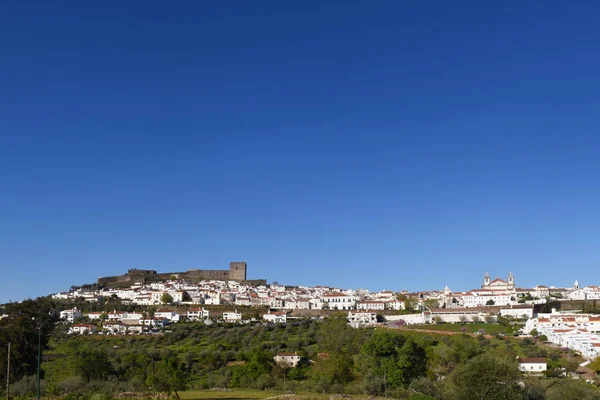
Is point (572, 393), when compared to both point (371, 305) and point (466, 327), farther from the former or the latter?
point (371, 305)

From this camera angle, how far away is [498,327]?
70250mm

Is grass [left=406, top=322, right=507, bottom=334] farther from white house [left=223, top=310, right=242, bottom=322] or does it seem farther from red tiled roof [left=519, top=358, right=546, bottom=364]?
white house [left=223, top=310, right=242, bottom=322]

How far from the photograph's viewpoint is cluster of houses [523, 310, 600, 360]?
2140 inches

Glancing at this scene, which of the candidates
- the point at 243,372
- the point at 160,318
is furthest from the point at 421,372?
the point at 160,318

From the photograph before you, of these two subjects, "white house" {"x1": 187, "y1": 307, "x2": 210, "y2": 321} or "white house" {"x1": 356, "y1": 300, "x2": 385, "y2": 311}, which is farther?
"white house" {"x1": 356, "y1": 300, "x2": 385, "y2": 311}

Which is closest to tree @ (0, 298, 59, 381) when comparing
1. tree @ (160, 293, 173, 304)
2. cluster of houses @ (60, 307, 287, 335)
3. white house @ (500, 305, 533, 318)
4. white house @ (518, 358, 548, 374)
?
white house @ (518, 358, 548, 374)

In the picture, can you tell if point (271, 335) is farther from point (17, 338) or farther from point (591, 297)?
point (591, 297)

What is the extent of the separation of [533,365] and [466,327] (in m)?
26.9

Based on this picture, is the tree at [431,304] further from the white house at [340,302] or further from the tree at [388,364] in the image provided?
the tree at [388,364]

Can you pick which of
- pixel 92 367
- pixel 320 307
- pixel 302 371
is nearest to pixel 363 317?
pixel 320 307

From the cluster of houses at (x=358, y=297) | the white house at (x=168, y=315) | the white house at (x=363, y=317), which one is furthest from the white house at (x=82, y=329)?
the white house at (x=363, y=317)

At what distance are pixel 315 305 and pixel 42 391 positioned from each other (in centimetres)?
7702

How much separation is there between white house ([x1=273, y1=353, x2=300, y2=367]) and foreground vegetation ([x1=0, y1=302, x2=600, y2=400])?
84 cm

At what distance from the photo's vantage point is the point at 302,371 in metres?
40.7
